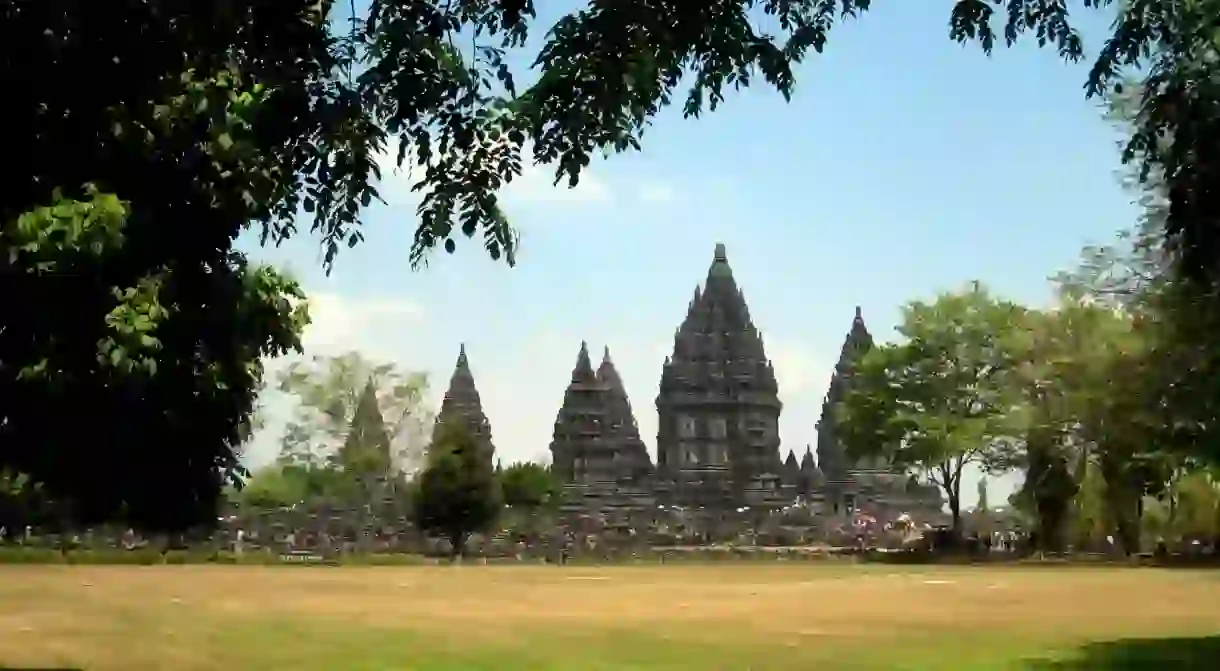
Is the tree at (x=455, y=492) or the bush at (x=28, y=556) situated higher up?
the tree at (x=455, y=492)

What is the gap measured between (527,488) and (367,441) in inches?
513

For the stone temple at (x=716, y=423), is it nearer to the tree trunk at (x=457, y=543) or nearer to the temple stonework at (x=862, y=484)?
the temple stonework at (x=862, y=484)

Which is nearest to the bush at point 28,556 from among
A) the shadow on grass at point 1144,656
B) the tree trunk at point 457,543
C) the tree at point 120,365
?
the tree trunk at point 457,543

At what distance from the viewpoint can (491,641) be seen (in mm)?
17609

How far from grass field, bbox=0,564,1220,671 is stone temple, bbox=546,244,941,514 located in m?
51.8

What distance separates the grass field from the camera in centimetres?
1536

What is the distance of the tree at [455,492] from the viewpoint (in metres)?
59.6

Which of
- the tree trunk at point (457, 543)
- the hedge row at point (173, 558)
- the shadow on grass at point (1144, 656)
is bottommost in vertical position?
the shadow on grass at point (1144, 656)

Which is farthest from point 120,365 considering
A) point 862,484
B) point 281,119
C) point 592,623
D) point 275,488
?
point 275,488

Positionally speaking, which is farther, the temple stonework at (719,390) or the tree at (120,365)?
the temple stonework at (719,390)

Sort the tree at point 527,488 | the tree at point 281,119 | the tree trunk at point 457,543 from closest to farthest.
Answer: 1. the tree at point 281,119
2. the tree trunk at point 457,543
3. the tree at point 527,488

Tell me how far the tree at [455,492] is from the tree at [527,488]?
22761mm

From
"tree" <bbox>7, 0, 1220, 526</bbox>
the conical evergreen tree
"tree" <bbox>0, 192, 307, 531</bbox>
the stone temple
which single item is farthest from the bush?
the stone temple

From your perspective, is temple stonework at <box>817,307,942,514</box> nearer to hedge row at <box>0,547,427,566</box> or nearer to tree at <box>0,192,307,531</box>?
hedge row at <box>0,547,427,566</box>
